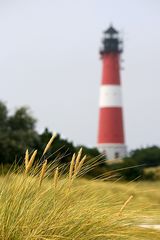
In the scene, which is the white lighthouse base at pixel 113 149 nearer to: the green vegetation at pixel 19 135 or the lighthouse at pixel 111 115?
the lighthouse at pixel 111 115

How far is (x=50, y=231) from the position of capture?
4.03 metres

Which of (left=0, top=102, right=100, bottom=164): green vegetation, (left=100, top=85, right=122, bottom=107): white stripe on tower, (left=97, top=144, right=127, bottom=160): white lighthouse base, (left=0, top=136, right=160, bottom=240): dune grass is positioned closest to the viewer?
(left=0, top=136, right=160, bottom=240): dune grass

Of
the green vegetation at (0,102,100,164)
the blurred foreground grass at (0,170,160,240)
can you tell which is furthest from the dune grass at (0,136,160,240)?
the green vegetation at (0,102,100,164)

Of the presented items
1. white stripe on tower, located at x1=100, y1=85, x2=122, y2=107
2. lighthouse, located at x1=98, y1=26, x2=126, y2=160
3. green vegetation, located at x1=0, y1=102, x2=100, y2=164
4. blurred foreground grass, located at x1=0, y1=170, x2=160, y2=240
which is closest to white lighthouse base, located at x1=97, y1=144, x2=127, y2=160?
lighthouse, located at x1=98, y1=26, x2=126, y2=160

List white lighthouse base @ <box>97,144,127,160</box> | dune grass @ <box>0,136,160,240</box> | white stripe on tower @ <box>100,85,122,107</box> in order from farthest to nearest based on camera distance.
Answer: white lighthouse base @ <box>97,144,127,160</box>
white stripe on tower @ <box>100,85,122,107</box>
dune grass @ <box>0,136,160,240</box>

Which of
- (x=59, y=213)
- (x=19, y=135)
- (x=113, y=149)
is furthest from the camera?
(x=113, y=149)

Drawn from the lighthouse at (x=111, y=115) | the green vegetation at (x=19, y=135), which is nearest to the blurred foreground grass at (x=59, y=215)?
the green vegetation at (x=19, y=135)

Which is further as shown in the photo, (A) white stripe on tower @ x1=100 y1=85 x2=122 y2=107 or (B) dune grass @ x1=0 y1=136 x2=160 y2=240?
(A) white stripe on tower @ x1=100 y1=85 x2=122 y2=107

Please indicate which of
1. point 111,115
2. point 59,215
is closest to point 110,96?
point 111,115

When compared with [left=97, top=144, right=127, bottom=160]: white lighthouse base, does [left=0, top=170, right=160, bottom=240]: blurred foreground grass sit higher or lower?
lower

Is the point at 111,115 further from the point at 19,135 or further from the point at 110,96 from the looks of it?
the point at 19,135

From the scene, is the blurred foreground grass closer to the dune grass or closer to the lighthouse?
the dune grass

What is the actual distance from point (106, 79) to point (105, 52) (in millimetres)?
5910

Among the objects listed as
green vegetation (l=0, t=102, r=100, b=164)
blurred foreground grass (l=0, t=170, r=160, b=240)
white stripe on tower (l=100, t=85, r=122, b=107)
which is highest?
white stripe on tower (l=100, t=85, r=122, b=107)
